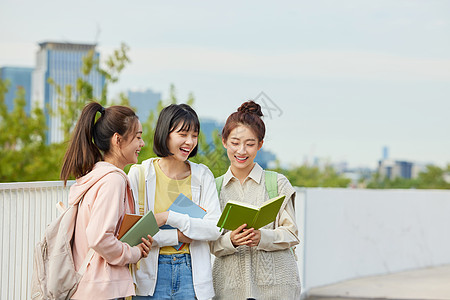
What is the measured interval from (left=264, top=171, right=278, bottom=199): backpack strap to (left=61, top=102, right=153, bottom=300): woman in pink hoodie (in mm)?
699

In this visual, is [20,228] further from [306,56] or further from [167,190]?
[306,56]

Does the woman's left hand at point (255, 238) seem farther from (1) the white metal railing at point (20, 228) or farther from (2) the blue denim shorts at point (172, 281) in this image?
(1) the white metal railing at point (20, 228)

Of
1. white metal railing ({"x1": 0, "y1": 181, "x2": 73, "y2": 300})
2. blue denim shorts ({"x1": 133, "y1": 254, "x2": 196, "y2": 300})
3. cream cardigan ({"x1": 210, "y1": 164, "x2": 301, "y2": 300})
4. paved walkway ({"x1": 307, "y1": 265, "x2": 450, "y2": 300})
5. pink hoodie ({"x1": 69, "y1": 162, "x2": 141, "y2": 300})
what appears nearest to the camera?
pink hoodie ({"x1": 69, "y1": 162, "x2": 141, "y2": 300})

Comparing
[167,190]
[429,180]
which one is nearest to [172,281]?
[167,190]

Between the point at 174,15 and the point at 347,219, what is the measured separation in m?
17.6

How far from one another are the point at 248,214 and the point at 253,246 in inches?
11.7

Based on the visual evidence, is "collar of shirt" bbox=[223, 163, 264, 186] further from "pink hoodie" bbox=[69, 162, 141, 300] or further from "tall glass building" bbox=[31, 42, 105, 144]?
"tall glass building" bbox=[31, 42, 105, 144]

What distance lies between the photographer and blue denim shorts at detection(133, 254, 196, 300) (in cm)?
289

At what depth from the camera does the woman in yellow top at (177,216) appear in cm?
289

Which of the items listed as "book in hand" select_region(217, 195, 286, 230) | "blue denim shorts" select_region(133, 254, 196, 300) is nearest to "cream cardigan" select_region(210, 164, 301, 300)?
"book in hand" select_region(217, 195, 286, 230)

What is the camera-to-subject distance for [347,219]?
8148mm

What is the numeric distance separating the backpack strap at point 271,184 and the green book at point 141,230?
27.2 inches

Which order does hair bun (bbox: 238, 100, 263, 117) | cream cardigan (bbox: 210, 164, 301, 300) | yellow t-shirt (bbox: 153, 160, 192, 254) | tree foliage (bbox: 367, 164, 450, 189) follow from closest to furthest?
yellow t-shirt (bbox: 153, 160, 192, 254)
cream cardigan (bbox: 210, 164, 301, 300)
hair bun (bbox: 238, 100, 263, 117)
tree foliage (bbox: 367, 164, 450, 189)

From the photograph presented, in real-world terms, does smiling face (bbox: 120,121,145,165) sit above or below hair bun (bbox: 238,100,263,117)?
below
